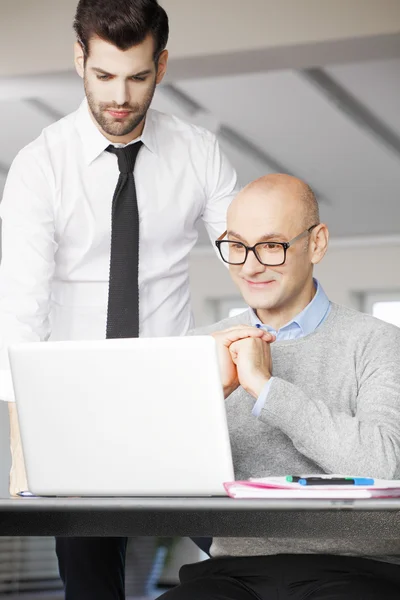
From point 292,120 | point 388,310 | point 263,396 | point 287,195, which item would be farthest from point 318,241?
point 388,310

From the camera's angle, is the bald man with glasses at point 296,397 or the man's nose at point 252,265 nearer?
the bald man with glasses at point 296,397

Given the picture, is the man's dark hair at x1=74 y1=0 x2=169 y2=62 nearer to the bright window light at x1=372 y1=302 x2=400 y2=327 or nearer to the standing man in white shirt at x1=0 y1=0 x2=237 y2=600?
the standing man in white shirt at x1=0 y1=0 x2=237 y2=600

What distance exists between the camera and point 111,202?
2486 mm

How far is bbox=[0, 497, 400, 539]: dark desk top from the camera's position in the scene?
109cm

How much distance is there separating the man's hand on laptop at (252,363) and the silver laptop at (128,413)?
0.25m

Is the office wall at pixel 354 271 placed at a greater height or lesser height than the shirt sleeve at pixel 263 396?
greater

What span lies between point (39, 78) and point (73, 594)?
127 inches

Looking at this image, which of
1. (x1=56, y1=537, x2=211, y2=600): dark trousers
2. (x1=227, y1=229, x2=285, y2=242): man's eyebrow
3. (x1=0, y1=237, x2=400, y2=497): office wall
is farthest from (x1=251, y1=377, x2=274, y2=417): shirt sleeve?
(x1=0, y1=237, x2=400, y2=497): office wall

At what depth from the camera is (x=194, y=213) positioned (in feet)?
8.52

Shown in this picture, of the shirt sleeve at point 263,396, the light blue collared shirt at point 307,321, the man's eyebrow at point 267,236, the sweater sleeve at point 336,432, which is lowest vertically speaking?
the sweater sleeve at point 336,432

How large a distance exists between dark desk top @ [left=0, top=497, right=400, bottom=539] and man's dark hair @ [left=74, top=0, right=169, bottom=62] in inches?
56.5

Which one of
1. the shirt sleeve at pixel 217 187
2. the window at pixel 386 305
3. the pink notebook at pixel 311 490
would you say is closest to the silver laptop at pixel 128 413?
the pink notebook at pixel 311 490

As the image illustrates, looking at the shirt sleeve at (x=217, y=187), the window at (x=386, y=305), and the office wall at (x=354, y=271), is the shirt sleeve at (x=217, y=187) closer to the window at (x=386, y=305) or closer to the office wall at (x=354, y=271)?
the office wall at (x=354, y=271)

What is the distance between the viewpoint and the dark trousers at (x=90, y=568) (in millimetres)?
2002
